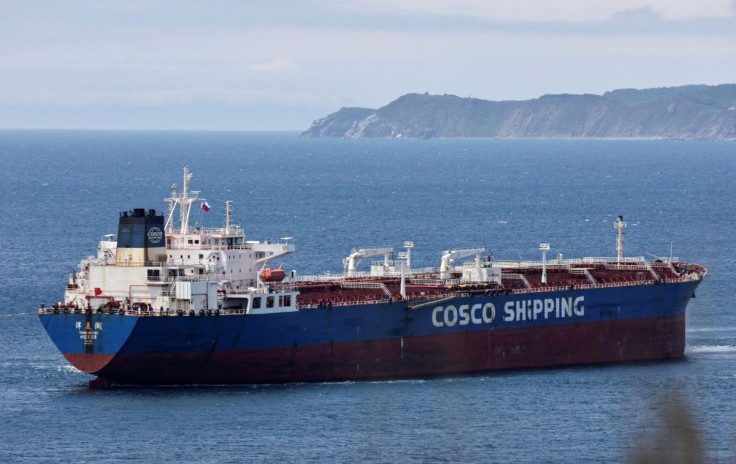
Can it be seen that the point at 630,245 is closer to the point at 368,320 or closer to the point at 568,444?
the point at 368,320

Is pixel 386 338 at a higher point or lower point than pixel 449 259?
lower

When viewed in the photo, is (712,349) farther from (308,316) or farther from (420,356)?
(308,316)

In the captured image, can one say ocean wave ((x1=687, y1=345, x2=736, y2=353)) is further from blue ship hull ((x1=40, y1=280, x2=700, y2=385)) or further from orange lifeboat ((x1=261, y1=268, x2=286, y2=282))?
orange lifeboat ((x1=261, y1=268, x2=286, y2=282))

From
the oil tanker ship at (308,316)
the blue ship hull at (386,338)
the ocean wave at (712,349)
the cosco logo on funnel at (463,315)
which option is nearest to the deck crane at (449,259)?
the oil tanker ship at (308,316)

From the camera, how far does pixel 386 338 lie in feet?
223

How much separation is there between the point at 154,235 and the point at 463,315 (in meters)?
14.6

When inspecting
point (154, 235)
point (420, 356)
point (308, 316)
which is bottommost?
point (420, 356)

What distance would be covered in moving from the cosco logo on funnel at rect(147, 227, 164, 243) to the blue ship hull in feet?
16.4

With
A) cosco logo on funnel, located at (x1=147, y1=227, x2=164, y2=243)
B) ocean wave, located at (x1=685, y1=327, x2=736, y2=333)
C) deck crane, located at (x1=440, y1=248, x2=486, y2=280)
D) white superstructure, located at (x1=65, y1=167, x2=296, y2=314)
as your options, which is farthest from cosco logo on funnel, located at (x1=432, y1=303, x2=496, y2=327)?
ocean wave, located at (x1=685, y1=327, x2=736, y2=333)

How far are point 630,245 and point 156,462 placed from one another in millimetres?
70094

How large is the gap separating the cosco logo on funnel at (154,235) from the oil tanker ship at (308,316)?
0.20ft

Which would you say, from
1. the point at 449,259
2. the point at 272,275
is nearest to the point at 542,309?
the point at 449,259

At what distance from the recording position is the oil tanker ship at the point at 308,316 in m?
63.2

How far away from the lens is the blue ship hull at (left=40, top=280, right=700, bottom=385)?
6297 cm
